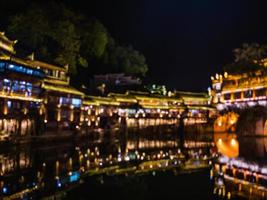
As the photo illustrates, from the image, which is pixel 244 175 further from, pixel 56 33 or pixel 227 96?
pixel 227 96

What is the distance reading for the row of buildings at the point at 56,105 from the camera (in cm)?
3603

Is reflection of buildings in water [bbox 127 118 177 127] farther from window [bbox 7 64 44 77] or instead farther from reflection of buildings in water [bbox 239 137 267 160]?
window [bbox 7 64 44 77]

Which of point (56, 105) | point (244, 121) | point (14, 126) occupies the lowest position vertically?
point (14, 126)

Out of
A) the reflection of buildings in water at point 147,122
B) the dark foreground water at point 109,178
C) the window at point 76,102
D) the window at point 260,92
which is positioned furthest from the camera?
the reflection of buildings in water at point 147,122

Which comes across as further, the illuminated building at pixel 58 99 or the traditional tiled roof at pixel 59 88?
the illuminated building at pixel 58 99

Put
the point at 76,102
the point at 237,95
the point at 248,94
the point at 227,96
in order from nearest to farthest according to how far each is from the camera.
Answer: the point at 76,102 → the point at 248,94 → the point at 237,95 → the point at 227,96

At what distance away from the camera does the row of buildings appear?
118 feet

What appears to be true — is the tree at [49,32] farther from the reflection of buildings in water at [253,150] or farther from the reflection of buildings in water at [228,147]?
the reflection of buildings in water at [253,150]

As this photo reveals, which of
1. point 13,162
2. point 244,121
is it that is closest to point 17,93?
point 13,162

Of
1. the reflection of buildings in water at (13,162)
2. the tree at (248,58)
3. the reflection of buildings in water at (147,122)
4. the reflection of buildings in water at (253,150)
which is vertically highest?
the tree at (248,58)

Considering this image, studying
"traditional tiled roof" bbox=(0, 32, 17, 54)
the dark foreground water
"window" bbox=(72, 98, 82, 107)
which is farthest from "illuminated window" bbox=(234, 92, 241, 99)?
"traditional tiled roof" bbox=(0, 32, 17, 54)

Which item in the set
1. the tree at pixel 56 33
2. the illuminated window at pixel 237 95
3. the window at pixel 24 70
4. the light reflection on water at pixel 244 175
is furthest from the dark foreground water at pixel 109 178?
the illuminated window at pixel 237 95

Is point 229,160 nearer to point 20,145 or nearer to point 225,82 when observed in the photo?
point 20,145

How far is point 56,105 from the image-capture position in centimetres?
4434
